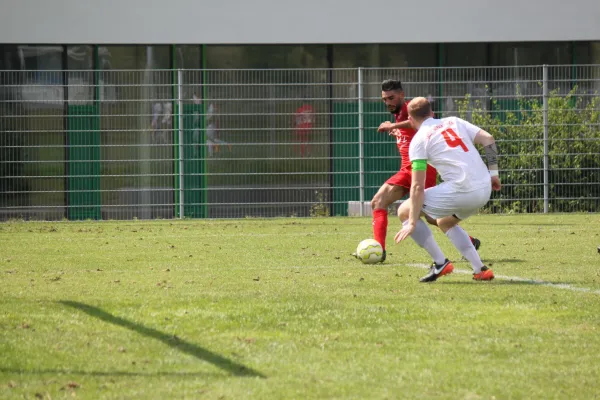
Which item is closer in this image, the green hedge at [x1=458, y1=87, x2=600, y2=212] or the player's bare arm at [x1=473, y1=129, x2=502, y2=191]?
the player's bare arm at [x1=473, y1=129, x2=502, y2=191]

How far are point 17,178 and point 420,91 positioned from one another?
7641mm

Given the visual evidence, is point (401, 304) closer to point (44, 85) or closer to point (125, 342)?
point (125, 342)

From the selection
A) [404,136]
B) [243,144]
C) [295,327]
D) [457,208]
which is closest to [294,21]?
[243,144]

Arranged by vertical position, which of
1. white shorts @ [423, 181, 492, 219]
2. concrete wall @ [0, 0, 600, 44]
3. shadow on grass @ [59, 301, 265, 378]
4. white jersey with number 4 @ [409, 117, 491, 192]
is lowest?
shadow on grass @ [59, 301, 265, 378]

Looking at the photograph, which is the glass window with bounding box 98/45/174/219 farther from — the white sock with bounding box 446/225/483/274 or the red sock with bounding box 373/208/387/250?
the white sock with bounding box 446/225/483/274

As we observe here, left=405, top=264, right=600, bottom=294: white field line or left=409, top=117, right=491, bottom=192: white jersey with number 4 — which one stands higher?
left=409, top=117, right=491, bottom=192: white jersey with number 4

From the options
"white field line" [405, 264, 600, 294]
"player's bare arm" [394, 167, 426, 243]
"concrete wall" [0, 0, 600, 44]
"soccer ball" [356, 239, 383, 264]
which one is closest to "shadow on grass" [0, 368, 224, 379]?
"player's bare arm" [394, 167, 426, 243]

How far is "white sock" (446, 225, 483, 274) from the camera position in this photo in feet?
29.1

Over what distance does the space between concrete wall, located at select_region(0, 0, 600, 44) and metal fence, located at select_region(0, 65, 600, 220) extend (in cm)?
154

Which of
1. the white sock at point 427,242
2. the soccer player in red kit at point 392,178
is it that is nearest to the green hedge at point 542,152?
the soccer player in red kit at point 392,178

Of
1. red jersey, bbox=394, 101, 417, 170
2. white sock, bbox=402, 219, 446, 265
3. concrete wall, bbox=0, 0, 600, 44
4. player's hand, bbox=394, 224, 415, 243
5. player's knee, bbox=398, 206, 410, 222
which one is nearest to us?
player's hand, bbox=394, 224, 415, 243

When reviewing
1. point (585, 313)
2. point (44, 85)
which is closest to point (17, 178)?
point (44, 85)

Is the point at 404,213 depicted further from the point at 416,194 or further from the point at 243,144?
the point at 243,144

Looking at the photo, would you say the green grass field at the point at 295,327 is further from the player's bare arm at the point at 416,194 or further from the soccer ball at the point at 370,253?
the player's bare arm at the point at 416,194
